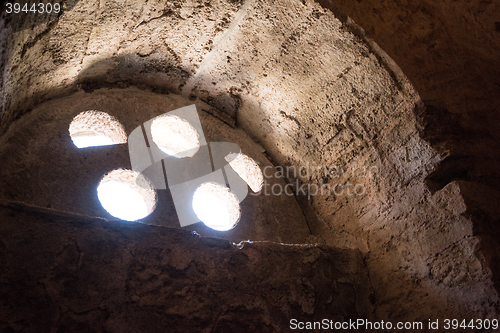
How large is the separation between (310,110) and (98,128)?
1.99 m

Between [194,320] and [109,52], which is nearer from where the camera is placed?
[194,320]

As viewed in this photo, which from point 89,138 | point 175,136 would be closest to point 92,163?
point 89,138

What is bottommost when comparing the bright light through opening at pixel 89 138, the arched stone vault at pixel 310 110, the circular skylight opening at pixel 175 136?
the bright light through opening at pixel 89 138

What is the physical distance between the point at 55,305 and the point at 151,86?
236 cm

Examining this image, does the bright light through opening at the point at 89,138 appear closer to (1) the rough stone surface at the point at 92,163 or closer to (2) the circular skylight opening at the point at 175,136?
(1) the rough stone surface at the point at 92,163

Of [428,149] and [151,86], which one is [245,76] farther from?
[428,149]

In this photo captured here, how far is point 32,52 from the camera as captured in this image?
2436 mm

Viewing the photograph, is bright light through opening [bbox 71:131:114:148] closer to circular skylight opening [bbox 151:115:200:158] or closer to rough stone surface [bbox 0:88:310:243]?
rough stone surface [bbox 0:88:310:243]

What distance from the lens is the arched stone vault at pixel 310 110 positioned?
7.87 ft

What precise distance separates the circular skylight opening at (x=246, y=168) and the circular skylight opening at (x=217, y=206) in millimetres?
303

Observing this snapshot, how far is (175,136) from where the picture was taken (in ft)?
12.5

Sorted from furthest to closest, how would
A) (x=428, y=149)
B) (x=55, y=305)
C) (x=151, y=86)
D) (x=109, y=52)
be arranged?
(x=151, y=86), (x=109, y=52), (x=428, y=149), (x=55, y=305)

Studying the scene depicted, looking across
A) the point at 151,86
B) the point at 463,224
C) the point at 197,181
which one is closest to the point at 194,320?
the point at 197,181

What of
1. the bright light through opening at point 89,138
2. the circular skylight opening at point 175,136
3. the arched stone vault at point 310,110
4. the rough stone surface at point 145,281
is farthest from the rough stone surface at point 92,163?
the rough stone surface at point 145,281
